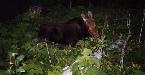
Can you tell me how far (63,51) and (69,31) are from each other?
1333 mm

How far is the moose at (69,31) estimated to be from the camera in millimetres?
10695

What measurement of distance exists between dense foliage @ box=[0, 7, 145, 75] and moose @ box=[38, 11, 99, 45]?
0.96 feet

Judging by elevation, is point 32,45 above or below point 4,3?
below

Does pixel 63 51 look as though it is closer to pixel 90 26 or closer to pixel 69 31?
pixel 69 31

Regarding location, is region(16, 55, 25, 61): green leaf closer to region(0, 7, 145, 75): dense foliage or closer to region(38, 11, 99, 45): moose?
region(0, 7, 145, 75): dense foliage

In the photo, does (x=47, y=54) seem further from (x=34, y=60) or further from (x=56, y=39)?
(x=56, y=39)

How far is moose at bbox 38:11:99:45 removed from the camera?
1070 centimetres

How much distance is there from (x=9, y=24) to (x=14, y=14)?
105cm

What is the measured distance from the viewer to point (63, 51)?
9.69 meters

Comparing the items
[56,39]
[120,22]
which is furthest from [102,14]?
[56,39]

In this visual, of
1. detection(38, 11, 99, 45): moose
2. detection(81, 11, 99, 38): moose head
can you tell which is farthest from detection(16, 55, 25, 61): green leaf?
detection(81, 11, 99, 38): moose head

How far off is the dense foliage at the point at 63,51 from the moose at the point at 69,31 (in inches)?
11.5

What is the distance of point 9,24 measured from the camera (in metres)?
12.3

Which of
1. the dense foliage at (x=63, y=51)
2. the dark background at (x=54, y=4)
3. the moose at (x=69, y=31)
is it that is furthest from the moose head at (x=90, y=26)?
the dark background at (x=54, y=4)
